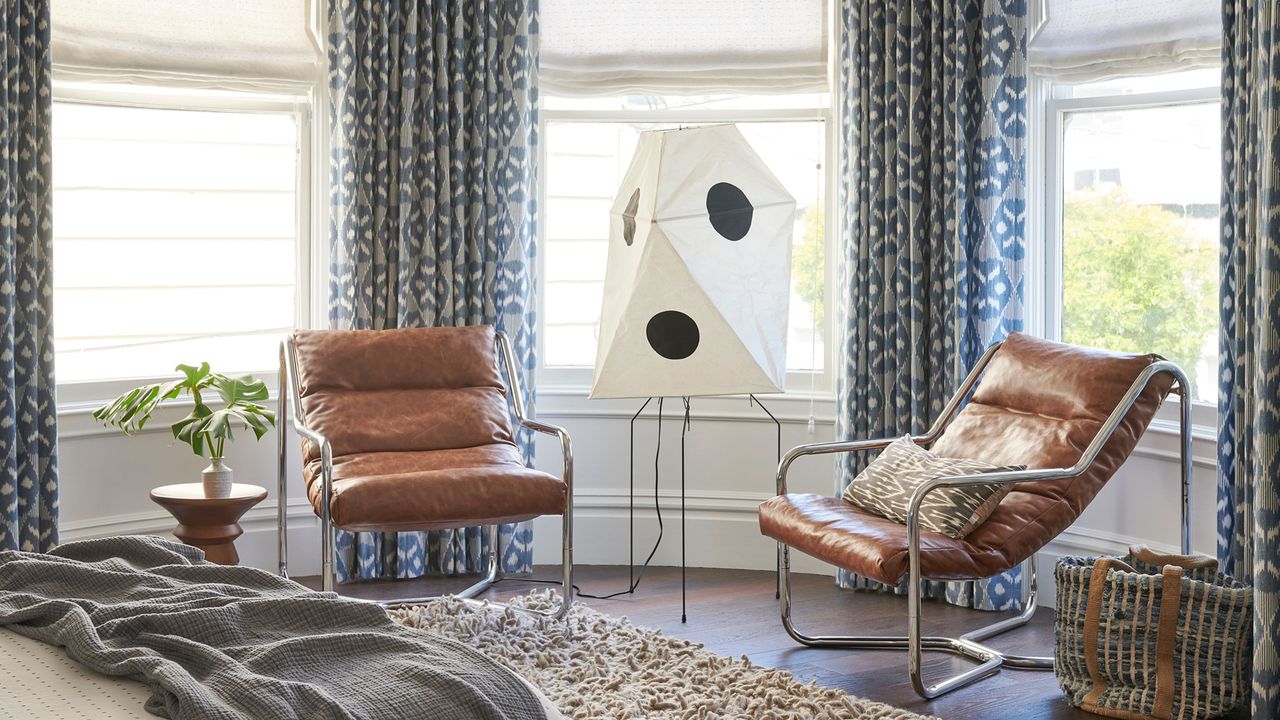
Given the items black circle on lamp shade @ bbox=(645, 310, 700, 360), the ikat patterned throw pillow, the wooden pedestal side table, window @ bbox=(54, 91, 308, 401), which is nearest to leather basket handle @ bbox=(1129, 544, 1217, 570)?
the ikat patterned throw pillow

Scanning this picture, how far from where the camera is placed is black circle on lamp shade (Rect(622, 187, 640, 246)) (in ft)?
11.5

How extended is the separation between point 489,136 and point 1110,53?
2.03m

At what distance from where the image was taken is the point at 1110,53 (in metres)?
3.66

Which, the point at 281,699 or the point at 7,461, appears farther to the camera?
the point at 7,461

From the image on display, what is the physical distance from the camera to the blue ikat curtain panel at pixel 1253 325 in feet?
8.50

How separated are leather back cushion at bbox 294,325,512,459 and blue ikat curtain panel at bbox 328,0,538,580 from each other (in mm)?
320

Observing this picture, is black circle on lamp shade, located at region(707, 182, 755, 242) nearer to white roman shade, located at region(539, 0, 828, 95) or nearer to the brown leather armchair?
the brown leather armchair

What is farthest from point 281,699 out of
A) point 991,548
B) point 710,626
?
point 710,626

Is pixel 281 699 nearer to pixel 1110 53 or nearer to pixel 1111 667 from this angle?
pixel 1111 667

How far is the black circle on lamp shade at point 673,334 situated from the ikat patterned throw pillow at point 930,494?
2.02 ft

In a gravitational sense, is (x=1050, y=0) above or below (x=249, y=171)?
above

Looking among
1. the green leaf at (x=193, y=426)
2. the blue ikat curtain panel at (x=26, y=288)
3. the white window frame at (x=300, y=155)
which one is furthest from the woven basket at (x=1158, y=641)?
the blue ikat curtain panel at (x=26, y=288)

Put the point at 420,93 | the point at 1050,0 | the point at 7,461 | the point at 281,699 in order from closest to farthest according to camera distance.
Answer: the point at 281,699
the point at 7,461
the point at 1050,0
the point at 420,93

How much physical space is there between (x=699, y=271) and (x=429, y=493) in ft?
3.24
